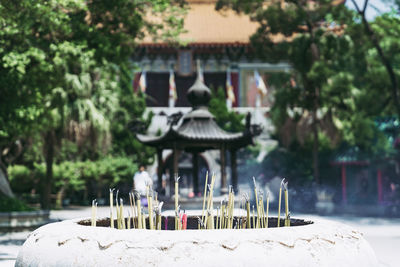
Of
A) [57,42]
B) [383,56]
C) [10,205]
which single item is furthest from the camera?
[383,56]

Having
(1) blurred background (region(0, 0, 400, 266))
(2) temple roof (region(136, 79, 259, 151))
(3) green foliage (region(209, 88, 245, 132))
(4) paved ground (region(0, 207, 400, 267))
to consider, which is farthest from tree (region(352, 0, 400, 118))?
(3) green foliage (region(209, 88, 245, 132))

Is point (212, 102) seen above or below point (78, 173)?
above

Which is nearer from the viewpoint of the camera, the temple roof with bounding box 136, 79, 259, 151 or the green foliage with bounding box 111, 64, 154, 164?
the temple roof with bounding box 136, 79, 259, 151

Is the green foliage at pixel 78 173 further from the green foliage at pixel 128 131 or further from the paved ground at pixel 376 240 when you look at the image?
the paved ground at pixel 376 240

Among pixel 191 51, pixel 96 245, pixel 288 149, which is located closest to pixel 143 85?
pixel 191 51

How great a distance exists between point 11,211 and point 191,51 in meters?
17.4

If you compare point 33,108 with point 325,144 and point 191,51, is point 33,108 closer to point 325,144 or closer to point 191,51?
point 325,144

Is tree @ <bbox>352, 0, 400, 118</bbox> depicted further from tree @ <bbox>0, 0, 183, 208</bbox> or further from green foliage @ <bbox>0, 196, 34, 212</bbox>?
green foliage @ <bbox>0, 196, 34, 212</bbox>

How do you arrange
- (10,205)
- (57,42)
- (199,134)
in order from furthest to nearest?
1. (10,205)
2. (199,134)
3. (57,42)

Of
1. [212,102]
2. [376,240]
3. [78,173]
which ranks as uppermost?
[212,102]

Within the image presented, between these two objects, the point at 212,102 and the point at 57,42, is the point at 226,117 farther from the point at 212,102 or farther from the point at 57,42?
the point at 57,42

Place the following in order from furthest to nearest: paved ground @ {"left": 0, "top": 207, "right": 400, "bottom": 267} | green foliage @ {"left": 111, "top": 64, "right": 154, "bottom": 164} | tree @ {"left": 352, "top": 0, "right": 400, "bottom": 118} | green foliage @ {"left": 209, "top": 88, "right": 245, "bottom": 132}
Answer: green foliage @ {"left": 209, "top": 88, "right": 245, "bottom": 132} → green foliage @ {"left": 111, "top": 64, "right": 154, "bottom": 164} → tree @ {"left": 352, "top": 0, "right": 400, "bottom": 118} → paved ground @ {"left": 0, "top": 207, "right": 400, "bottom": 267}

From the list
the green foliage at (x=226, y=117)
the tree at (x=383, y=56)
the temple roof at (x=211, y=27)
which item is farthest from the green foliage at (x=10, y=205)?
the temple roof at (x=211, y=27)

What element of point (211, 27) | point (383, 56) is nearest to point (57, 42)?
point (383, 56)
